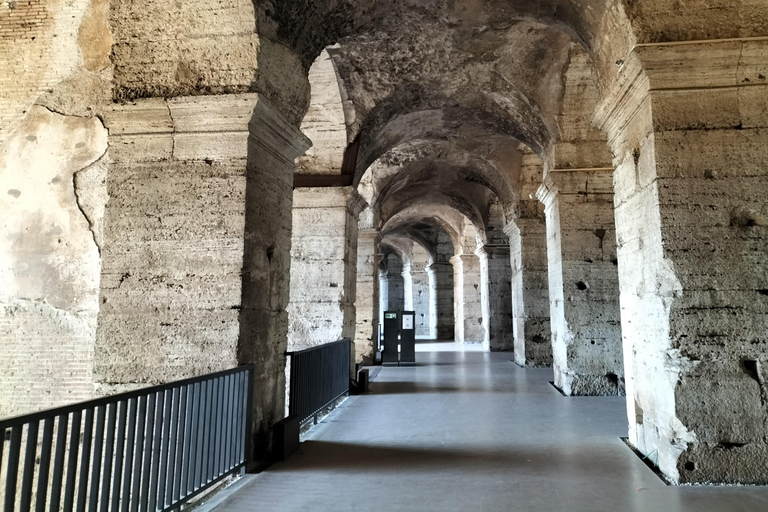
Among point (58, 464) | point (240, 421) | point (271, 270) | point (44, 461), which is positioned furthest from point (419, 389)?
Result: point (44, 461)

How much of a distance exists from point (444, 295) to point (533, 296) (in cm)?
1220

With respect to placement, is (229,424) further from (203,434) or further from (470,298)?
(470,298)

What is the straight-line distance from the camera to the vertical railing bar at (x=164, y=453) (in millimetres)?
2730

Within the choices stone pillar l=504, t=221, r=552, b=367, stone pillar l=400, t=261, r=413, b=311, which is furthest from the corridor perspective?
stone pillar l=400, t=261, r=413, b=311

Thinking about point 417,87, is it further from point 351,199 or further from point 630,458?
point 630,458

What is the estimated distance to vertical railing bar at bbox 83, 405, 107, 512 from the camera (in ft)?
7.30

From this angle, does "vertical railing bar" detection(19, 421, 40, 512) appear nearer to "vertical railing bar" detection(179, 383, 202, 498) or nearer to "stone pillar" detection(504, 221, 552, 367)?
"vertical railing bar" detection(179, 383, 202, 498)

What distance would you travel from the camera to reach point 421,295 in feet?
83.3

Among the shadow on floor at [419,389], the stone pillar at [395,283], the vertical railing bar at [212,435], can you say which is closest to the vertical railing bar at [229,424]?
the vertical railing bar at [212,435]

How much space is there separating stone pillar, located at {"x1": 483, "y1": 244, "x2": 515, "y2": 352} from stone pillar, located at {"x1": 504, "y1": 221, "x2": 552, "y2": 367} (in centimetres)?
339

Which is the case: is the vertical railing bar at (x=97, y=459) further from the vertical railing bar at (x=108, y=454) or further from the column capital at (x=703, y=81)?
the column capital at (x=703, y=81)

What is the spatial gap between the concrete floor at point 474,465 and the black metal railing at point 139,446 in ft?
1.16

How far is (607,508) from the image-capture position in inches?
121

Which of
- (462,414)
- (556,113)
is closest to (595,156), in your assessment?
(556,113)
